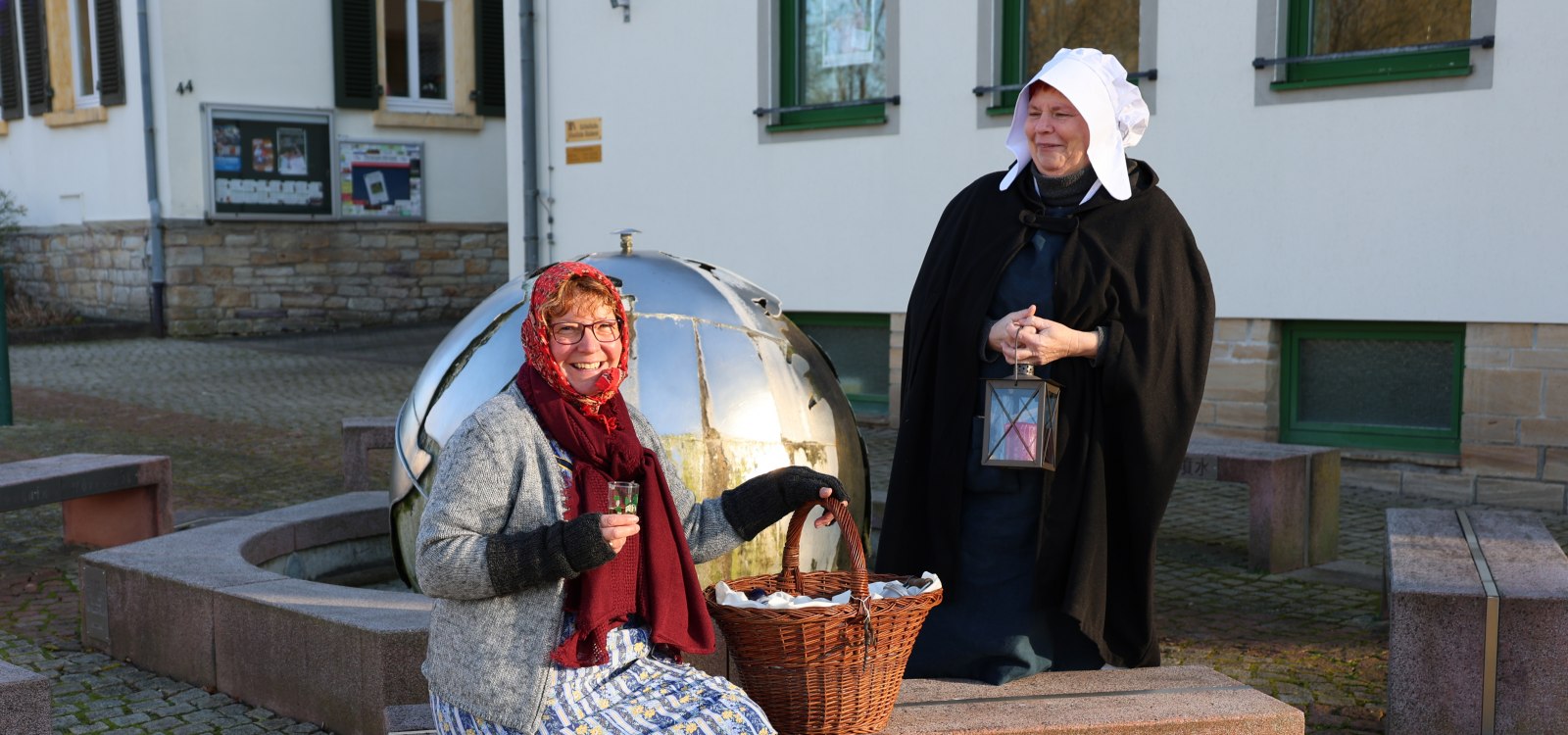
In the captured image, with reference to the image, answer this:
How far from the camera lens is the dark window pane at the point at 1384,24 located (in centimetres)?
873

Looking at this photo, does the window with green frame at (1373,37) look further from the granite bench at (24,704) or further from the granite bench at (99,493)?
the granite bench at (24,704)

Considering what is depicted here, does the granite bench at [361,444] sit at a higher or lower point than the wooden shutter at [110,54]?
lower

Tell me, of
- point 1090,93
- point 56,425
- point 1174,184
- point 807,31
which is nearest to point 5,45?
point 56,425

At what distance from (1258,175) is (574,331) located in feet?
24.0

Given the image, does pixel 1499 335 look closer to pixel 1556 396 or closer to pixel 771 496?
pixel 1556 396

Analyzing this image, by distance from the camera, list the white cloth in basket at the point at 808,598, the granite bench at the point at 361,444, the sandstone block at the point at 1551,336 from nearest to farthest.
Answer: the white cloth in basket at the point at 808,598 → the granite bench at the point at 361,444 → the sandstone block at the point at 1551,336

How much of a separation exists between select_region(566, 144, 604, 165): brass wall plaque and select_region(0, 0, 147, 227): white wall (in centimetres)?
762

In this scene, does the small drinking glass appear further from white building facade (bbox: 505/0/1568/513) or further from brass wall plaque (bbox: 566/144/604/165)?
brass wall plaque (bbox: 566/144/604/165)

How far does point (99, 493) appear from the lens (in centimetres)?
698

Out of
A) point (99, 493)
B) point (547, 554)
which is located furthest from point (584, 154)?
point (547, 554)

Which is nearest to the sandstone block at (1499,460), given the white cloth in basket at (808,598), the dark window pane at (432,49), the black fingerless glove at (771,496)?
the white cloth in basket at (808,598)

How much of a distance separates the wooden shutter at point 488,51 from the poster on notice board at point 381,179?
1136 millimetres

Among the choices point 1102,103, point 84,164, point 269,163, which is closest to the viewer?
point 1102,103

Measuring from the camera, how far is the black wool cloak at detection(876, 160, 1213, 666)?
3.55 meters
